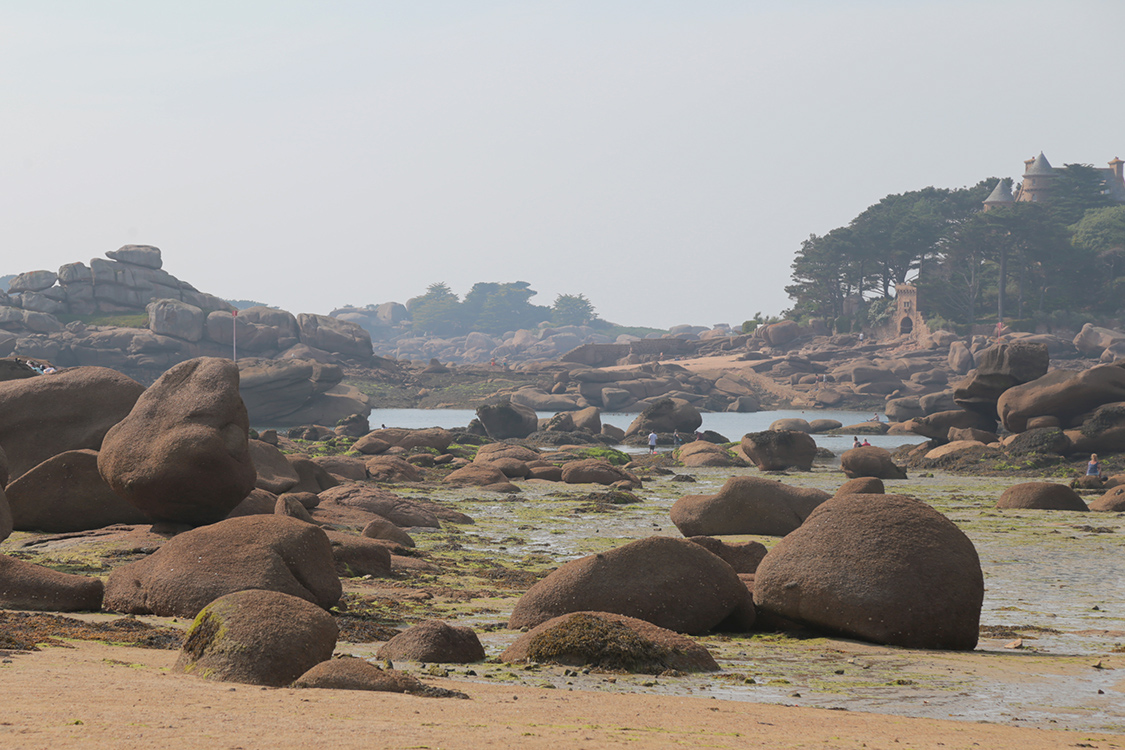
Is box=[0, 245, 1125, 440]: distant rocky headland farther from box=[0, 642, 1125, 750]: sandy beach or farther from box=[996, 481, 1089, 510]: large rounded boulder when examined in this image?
box=[0, 642, 1125, 750]: sandy beach

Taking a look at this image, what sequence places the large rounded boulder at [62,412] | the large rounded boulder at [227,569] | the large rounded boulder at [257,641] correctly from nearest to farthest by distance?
the large rounded boulder at [257,641], the large rounded boulder at [227,569], the large rounded boulder at [62,412]

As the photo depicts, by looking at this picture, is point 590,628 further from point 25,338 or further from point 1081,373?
point 25,338

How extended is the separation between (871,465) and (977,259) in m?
83.4

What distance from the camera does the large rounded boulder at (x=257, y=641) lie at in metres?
7.11

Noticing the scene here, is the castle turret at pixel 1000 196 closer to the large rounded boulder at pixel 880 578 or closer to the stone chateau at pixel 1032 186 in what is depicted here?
the stone chateau at pixel 1032 186

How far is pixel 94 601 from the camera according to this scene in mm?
9984

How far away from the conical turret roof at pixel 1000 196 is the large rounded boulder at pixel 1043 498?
4085 inches

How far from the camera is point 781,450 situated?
40.9m

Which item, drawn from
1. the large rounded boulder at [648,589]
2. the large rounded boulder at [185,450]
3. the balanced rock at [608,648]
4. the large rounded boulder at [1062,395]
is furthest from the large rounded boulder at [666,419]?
the balanced rock at [608,648]

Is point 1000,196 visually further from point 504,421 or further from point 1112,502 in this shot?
point 1112,502

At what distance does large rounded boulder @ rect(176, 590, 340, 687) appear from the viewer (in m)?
7.11

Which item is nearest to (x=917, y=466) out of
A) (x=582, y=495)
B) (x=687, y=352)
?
(x=582, y=495)

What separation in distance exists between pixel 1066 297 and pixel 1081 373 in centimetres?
7692

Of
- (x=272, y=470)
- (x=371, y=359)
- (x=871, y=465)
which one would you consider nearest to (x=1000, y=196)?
(x=371, y=359)
